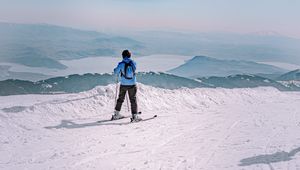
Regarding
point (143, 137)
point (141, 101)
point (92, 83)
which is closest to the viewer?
point (143, 137)

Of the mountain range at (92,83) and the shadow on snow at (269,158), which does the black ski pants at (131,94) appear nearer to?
the shadow on snow at (269,158)

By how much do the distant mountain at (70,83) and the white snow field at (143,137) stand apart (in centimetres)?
10190

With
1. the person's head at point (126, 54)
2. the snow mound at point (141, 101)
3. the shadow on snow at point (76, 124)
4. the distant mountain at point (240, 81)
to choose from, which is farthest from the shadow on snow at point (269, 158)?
the distant mountain at point (240, 81)

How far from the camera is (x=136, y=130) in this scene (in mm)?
9836

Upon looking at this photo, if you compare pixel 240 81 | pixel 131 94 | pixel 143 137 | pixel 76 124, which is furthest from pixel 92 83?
pixel 143 137

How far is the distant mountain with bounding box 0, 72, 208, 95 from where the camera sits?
5059 inches

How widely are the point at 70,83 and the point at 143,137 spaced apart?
150750mm

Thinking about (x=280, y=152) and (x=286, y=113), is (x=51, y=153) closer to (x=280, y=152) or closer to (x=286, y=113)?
(x=280, y=152)

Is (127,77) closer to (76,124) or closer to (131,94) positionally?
(131,94)

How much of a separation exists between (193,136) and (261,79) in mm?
171566

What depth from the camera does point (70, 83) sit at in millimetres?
154875

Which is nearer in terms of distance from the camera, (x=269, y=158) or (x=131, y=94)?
(x=269, y=158)

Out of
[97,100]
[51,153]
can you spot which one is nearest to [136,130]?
[51,153]

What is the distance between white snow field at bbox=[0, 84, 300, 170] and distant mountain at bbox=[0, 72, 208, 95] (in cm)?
10190
